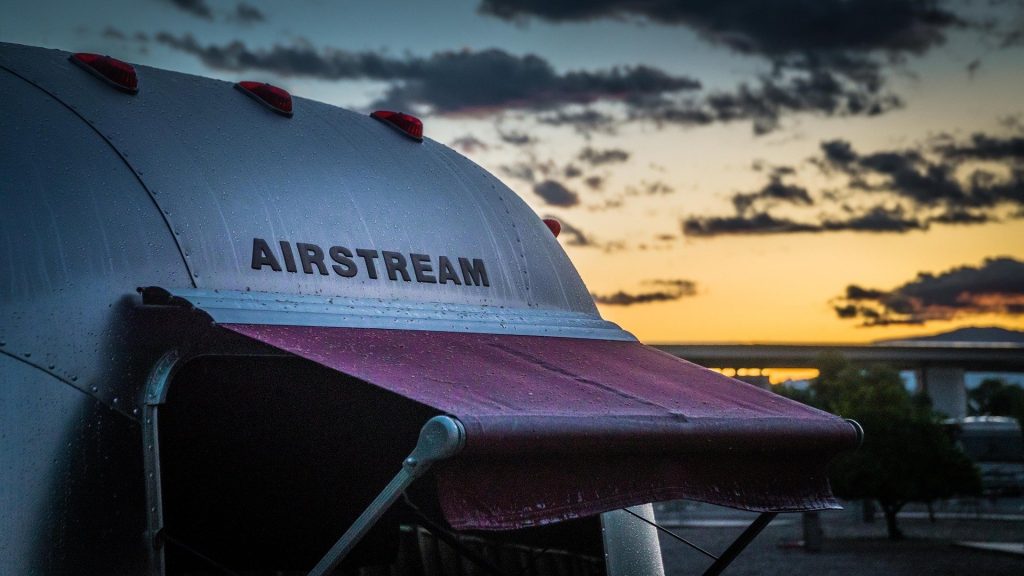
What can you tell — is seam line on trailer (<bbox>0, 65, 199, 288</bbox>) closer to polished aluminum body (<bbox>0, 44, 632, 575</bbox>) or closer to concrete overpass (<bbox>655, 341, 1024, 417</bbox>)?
polished aluminum body (<bbox>0, 44, 632, 575</bbox>)

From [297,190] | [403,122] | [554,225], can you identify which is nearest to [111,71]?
[297,190]

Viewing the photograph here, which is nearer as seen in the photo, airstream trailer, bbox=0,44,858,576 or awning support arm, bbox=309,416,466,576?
awning support arm, bbox=309,416,466,576

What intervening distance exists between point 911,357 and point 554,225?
68.0 meters

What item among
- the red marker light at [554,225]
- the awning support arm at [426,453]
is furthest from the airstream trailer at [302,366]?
the red marker light at [554,225]

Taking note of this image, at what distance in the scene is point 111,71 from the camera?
5562 mm

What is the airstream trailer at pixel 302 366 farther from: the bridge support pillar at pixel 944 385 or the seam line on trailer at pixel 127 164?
the bridge support pillar at pixel 944 385

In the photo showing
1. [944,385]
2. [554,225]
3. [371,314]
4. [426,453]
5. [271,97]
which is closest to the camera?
[426,453]

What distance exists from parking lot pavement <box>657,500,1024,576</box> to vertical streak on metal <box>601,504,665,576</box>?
1628 centimetres

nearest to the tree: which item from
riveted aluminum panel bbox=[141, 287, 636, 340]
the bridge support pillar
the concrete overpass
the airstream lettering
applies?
riveted aluminum panel bbox=[141, 287, 636, 340]

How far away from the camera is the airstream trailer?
4.59 meters

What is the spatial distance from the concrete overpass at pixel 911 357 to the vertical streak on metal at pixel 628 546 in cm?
5642

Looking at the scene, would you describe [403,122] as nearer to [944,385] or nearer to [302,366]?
[302,366]

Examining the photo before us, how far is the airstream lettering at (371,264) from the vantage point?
5.31 metres

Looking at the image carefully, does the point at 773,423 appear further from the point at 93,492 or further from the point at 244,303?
the point at 93,492
